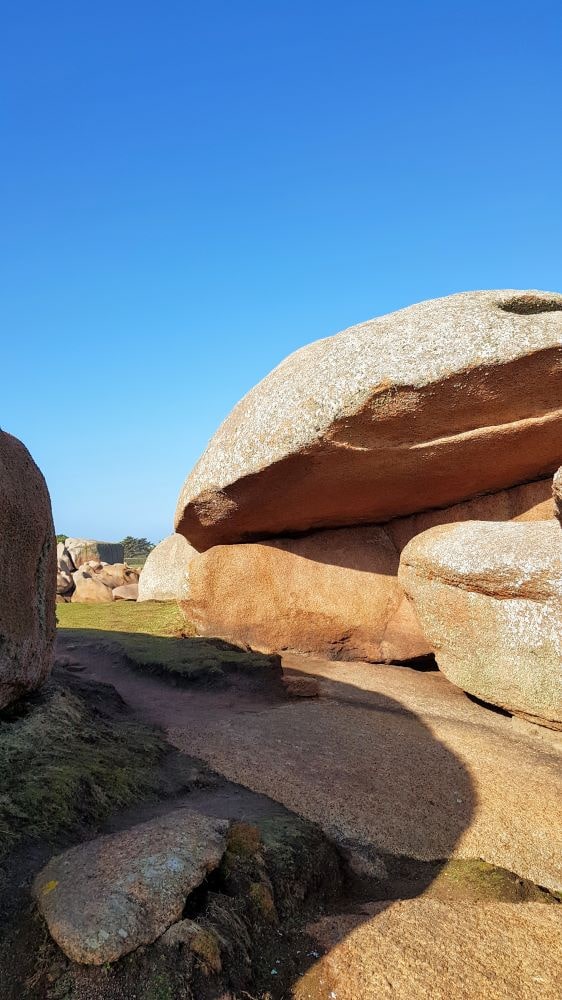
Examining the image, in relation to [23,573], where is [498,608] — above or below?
below

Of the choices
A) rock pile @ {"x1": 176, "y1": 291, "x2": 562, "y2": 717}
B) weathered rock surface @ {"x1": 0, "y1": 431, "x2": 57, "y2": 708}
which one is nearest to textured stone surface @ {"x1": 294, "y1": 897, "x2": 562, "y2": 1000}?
weathered rock surface @ {"x1": 0, "y1": 431, "x2": 57, "y2": 708}

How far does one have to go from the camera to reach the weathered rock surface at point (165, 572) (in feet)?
56.2

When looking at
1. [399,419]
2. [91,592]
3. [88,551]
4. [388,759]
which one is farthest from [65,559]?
[388,759]

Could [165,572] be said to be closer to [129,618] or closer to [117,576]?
[129,618]

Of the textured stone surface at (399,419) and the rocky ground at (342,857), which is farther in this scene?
the textured stone surface at (399,419)

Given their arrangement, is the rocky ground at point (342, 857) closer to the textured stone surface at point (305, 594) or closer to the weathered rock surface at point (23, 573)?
the weathered rock surface at point (23, 573)

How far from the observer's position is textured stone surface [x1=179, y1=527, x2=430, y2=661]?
1117cm

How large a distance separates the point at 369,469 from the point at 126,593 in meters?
12.1

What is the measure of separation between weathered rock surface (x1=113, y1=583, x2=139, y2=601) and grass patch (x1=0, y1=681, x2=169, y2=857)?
42.1 ft

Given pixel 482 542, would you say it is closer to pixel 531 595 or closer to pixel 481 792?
pixel 531 595

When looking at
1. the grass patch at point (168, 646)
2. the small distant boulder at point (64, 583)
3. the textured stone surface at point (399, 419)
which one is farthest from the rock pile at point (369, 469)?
the small distant boulder at point (64, 583)

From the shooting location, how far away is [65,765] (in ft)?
17.5

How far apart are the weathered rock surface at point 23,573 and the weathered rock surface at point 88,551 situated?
2133 cm

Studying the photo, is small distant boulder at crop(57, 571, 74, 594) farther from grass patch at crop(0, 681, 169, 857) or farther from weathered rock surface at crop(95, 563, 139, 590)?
grass patch at crop(0, 681, 169, 857)
